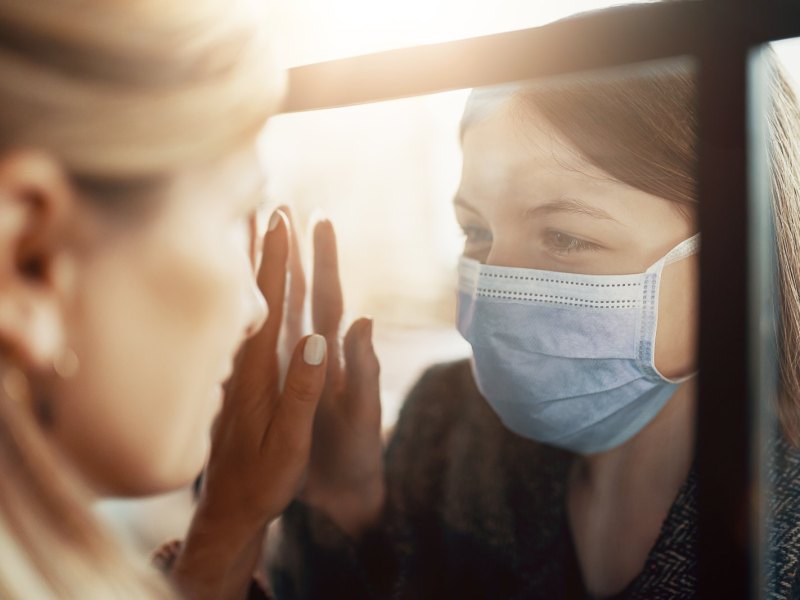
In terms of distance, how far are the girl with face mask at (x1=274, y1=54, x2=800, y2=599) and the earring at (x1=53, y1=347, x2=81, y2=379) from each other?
0.62 metres

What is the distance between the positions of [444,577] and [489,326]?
507 millimetres

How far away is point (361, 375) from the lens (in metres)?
1.17

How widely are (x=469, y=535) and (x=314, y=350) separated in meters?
0.52

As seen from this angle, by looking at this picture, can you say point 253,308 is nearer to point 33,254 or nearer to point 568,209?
point 33,254

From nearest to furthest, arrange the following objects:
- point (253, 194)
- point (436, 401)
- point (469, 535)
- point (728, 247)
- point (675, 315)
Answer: point (728, 247)
point (253, 194)
point (675, 315)
point (469, 535)
point (436, 401)

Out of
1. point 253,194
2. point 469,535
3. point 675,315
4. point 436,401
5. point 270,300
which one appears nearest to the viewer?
point 253,194

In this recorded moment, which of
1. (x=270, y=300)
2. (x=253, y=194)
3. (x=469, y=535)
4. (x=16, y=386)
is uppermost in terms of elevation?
(x=253, y=194)

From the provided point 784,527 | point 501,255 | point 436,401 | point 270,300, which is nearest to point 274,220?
point 270,300

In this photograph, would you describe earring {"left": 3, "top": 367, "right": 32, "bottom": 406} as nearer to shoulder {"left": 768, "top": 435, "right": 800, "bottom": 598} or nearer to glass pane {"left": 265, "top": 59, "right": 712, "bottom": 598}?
glass pane {"left": 265, "top": 59, "right": 712, "bottom": 598}

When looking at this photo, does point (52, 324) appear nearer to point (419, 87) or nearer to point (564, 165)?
point (419, 87)

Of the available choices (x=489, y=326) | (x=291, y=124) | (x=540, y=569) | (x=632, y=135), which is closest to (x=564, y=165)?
(x=632, y=135)

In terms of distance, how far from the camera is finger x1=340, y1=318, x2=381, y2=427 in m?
1.15

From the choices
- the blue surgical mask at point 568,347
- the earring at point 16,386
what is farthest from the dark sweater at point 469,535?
the earring at point 16,386

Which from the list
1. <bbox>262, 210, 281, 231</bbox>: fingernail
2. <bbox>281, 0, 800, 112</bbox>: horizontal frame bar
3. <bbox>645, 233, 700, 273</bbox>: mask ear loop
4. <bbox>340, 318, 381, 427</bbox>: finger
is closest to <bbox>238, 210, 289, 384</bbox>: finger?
<bbox>262, 210, 281, 231</bbox>: fingernail
